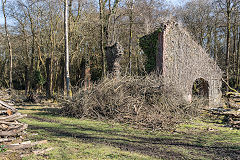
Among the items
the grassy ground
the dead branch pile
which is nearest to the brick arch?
the dead branch pile

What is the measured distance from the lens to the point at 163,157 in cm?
457

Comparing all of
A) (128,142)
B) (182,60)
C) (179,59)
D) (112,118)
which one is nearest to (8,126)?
(128,142)

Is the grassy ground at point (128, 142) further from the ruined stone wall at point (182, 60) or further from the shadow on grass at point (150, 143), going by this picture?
the ruined stone wall at point (182, 60)

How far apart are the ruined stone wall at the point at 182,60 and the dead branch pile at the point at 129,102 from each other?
0.77m

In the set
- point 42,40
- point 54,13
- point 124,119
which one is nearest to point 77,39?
point 54,13

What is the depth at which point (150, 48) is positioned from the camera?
11891 millimetres

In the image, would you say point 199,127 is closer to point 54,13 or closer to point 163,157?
point 163,157

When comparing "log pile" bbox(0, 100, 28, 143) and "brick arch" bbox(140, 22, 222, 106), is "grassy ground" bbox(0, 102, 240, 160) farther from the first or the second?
"brick arch" bbox(140, 22, 222, 106)

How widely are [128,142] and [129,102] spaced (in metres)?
3.55

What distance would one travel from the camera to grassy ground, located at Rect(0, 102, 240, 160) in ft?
15.2

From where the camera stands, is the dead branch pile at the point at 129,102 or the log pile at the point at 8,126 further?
the dead branch pile at the point at 129,102

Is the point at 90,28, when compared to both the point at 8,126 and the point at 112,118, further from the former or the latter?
the point at 8,126

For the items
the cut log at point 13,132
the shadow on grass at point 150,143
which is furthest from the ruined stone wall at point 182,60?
the cut log at point 13,132

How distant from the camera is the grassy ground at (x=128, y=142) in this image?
15.2ft
